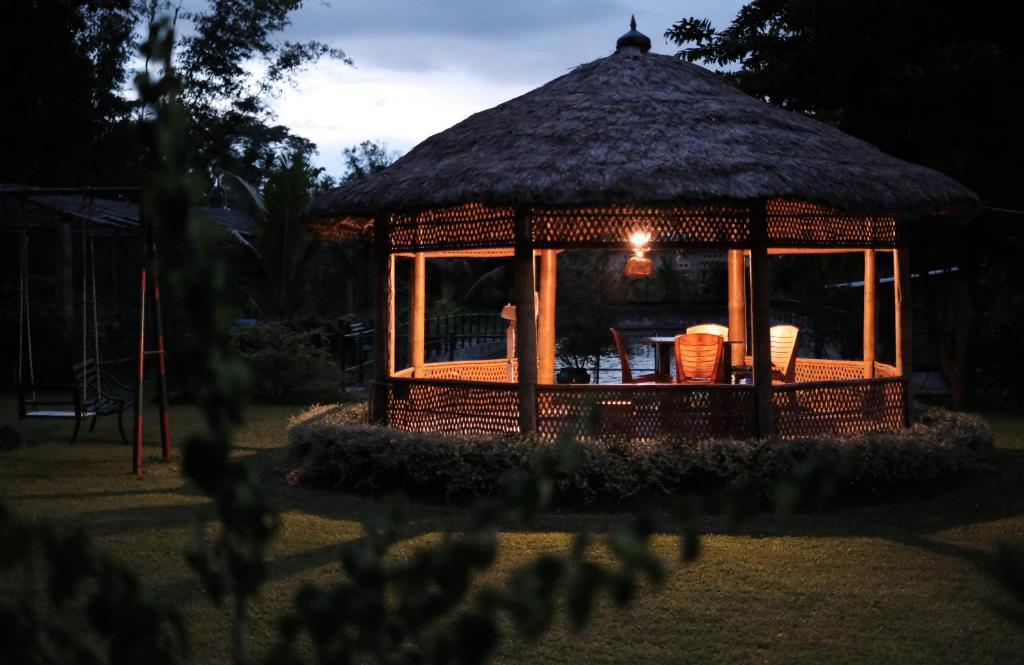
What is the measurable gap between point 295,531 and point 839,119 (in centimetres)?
941

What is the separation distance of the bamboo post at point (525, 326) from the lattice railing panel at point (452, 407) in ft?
0.38

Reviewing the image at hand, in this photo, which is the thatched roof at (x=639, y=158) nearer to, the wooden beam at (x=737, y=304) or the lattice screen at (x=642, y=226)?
the lattice screen at (x=642, y=226)

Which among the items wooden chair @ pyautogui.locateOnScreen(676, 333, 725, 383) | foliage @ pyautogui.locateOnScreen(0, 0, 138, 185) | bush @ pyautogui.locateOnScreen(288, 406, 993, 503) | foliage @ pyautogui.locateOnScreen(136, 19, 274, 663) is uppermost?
foliage @ pyautogui.locateOnScreen(0, 0, 138, 185)

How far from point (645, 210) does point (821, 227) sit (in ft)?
5.77

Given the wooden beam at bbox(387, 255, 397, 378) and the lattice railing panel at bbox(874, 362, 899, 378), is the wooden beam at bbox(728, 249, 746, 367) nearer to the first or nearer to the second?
the lattice railing panel at bbox(874, 362, 899, 378)

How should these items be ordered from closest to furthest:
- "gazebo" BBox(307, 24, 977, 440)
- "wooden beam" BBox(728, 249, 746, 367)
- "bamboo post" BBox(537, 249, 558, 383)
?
"gazebo" BBox(307, 24, 977, 440) → "bamboo post" BBox(537, 249, 558, 383) → "wooden beam" BBox(728, 249, 746, 367)

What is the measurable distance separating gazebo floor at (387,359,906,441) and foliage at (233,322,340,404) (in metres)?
6.69

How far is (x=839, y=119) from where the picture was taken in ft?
46.3

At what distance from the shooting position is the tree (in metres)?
13.0

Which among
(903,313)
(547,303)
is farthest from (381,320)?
(903,313)

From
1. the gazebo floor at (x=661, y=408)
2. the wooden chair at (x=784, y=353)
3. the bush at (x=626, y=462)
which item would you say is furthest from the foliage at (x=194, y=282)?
the wooden chair at (x=784, y=353)

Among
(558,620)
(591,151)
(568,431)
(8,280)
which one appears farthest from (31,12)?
(568,431)

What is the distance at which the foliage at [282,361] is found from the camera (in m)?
16.7

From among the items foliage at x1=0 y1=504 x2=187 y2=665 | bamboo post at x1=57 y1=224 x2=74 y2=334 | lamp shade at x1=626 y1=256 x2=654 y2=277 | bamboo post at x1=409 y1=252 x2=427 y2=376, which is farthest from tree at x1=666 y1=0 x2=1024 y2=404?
foliage at x1=0 y1=504 x2=187 y2=665
